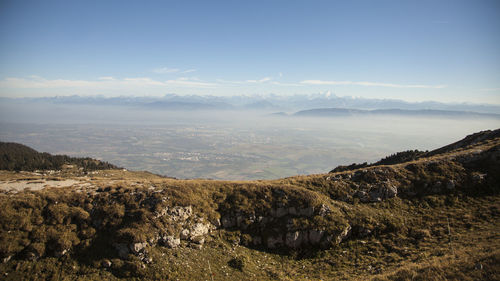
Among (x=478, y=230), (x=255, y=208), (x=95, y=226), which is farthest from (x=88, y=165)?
(x=478, y=230)

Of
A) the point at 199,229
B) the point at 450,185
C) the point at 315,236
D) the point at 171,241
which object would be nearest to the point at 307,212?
the point at 315,236

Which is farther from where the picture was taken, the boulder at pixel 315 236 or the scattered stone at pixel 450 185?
the scattered stone at pixel 450 185

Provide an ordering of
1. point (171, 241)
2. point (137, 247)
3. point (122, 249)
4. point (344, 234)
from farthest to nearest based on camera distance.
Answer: point (344, 234)
point (171, 241)
point (137, 247)
point (122, 249)

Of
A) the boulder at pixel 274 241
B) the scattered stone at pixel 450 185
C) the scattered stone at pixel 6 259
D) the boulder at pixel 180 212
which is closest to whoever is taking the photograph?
the scattered stone at pixel 6 259

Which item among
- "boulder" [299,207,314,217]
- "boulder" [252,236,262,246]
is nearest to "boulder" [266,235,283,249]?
"boulder" [252,236,262,246]

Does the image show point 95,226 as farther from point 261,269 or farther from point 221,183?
point 261,269

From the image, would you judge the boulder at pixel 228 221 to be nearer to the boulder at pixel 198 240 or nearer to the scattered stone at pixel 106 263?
the boulder at pixel 198 240

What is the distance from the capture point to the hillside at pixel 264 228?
16469mm

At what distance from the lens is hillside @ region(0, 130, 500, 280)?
16469mm

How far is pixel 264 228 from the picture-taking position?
22.1 m

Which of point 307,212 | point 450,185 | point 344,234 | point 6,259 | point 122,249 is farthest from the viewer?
point 450,185

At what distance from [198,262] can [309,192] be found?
13.0 metres

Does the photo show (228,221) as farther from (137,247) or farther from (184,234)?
(137,247)

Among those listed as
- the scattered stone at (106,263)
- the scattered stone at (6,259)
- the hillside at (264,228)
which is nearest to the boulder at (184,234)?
the hillside at (264,228)
